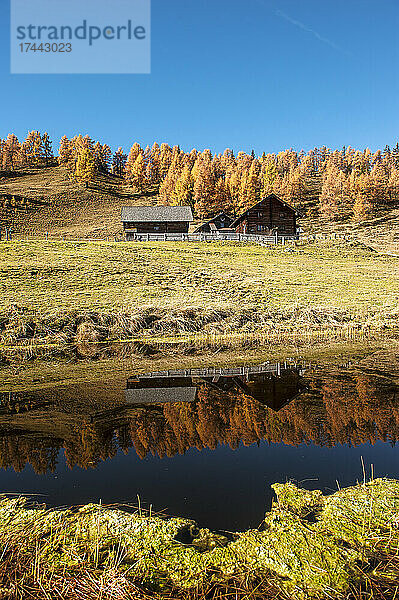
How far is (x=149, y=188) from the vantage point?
135500mm

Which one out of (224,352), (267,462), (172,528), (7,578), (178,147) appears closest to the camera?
(7,578)

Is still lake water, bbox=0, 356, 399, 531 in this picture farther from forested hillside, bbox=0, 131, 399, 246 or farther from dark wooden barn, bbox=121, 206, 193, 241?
forested hillside, bbox=0, 131, 399, 246

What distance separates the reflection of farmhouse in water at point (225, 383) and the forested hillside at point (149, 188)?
70.0 metres

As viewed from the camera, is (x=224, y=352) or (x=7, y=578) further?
(x=224, y=352)

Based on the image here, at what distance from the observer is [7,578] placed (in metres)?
4.18

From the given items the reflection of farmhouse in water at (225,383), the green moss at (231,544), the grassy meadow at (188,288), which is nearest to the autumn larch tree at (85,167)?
the grassy meadow at (188,288)

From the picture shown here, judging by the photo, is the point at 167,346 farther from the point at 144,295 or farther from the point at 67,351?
the point at 144,295

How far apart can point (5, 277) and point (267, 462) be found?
25824 millimetres

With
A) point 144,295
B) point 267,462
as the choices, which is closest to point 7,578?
point 267,462

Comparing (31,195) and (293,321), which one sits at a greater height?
(31,195)

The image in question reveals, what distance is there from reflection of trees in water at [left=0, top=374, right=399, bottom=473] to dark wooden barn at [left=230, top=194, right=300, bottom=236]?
5398 cm

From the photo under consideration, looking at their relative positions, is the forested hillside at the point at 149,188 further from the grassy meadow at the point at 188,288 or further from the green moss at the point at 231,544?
the green moss at the point at 231,544

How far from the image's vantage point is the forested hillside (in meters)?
91.1

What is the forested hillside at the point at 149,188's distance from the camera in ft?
299
